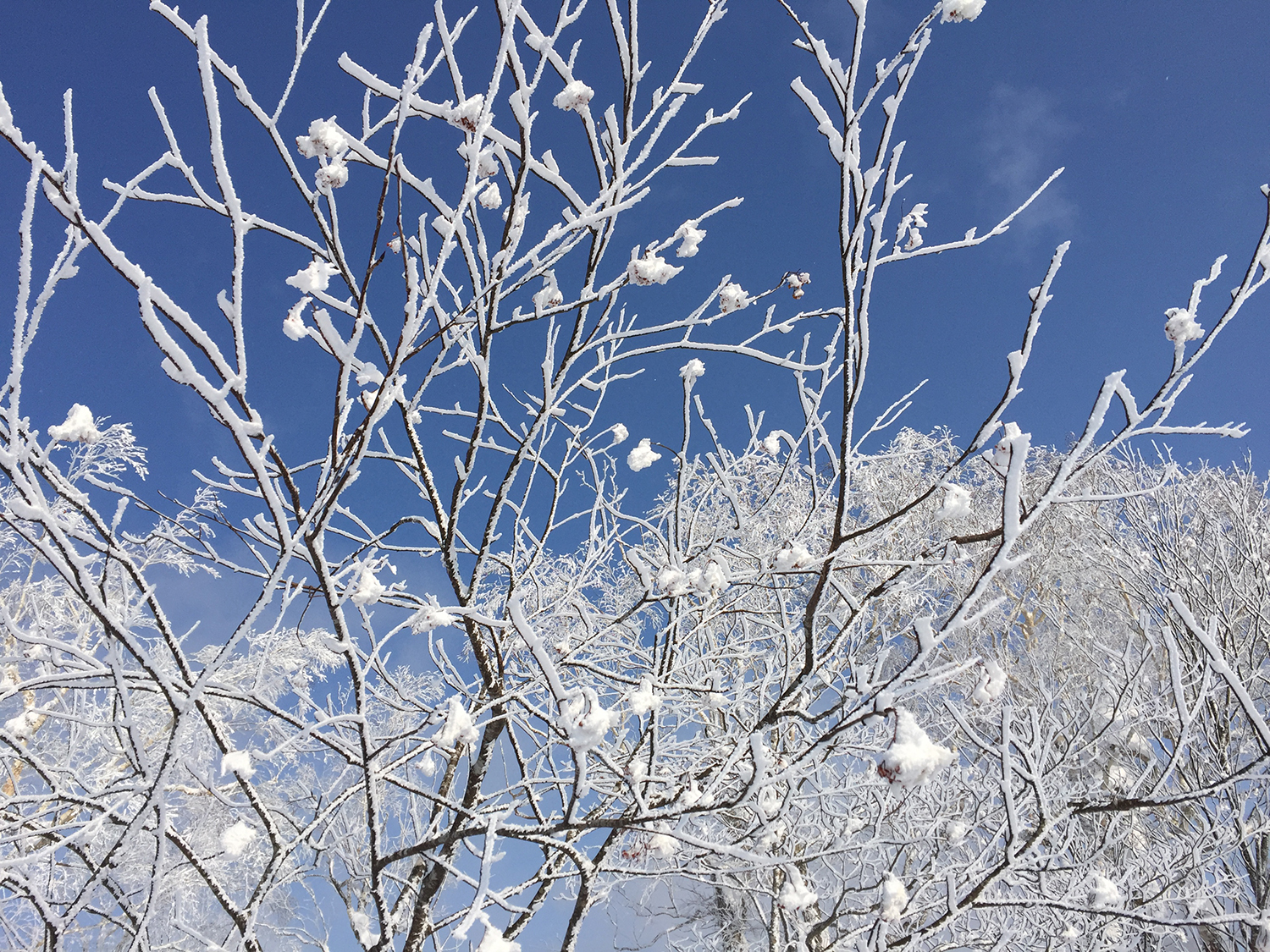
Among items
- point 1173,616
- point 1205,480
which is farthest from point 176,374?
point 1205,480

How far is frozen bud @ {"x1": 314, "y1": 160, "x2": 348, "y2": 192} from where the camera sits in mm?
1317

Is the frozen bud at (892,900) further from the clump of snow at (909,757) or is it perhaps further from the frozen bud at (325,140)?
the frozen bud at (325,140)

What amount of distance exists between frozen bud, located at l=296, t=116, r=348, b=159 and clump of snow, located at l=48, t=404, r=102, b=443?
68cm

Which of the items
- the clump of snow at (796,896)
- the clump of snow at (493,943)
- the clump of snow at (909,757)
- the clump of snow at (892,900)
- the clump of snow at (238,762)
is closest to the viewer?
the clump of snow at (909,757)

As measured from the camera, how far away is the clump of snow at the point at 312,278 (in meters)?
1.30

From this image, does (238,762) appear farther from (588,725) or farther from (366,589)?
(588,725)

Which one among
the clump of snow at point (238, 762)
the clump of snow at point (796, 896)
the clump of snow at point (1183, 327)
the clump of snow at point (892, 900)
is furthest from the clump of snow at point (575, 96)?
the clump of snow at point (796, 896)

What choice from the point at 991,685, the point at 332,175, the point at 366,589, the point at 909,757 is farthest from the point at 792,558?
the point at 332,175

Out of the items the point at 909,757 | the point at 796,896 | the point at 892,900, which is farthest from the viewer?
the point at 796,896

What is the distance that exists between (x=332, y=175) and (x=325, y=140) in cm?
6

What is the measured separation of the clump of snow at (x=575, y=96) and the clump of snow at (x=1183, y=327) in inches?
49.5

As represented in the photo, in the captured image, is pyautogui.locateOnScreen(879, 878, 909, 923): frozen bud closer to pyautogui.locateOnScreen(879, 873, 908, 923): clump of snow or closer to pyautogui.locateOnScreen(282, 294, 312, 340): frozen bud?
pyautogui.locateOnScreen(879, 873, 908, 923): clump of snow

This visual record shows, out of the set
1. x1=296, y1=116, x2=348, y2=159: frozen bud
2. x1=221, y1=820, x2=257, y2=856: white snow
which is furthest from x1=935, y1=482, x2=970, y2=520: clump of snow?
x1=221, y1=820, x2=257, y2=856: white snow

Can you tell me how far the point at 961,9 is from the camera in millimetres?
1228
